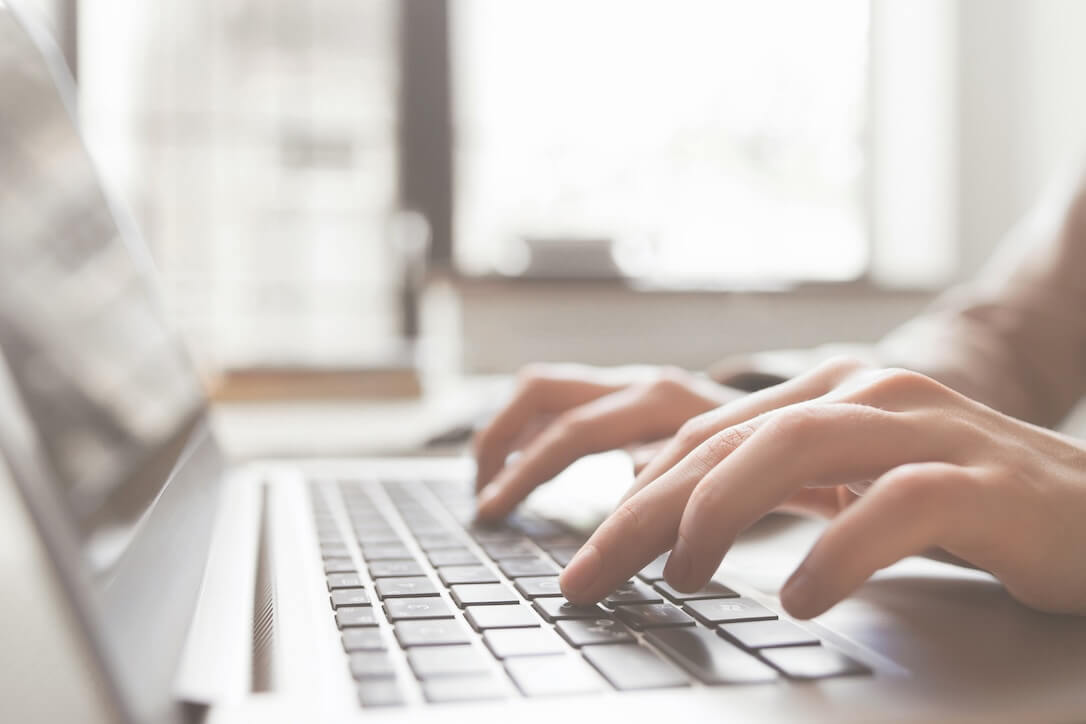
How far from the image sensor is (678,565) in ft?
1.07

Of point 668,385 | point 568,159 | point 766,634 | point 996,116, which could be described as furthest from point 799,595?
point 996,116

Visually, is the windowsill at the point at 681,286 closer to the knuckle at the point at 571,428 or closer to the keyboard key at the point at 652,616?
the knuckle at the point at 571,428

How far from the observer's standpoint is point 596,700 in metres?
0.25

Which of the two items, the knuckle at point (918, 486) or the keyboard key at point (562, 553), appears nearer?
the knuckle at point (918, 486)

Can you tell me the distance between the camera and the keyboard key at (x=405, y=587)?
35 centimetres

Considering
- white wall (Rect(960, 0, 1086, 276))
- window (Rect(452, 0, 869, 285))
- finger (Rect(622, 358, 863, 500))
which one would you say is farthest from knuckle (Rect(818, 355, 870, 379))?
white wall (Rect(960, 0, 1086, 276))

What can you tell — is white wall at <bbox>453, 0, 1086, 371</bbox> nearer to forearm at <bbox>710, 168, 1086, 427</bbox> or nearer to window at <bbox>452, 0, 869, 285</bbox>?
window at <bbox>452, 0, 869, 285</bbox>

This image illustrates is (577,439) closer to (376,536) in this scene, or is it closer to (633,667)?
(376,536)

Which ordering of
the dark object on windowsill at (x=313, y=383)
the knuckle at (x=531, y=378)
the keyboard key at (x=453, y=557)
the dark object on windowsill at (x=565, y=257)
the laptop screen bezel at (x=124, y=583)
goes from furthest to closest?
the dark object on windowsill at (x=565, y=257) < the dark object on windowsill at (x=313, y=383) < the knuckle at (x=531, y=378) < the keyboard key at (x=453, y=557) < the laptop screen bezel at (x=124, y=583)

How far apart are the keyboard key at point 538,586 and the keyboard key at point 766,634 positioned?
76 millimetres

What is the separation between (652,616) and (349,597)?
0.11 m

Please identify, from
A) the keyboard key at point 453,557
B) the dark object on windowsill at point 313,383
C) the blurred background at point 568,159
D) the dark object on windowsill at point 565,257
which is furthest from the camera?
the blurred background at point 568,159

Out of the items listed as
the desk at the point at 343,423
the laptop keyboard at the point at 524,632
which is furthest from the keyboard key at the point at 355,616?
the desk at the point at 343,423

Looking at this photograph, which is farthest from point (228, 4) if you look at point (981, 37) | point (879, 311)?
point (981, 37)
